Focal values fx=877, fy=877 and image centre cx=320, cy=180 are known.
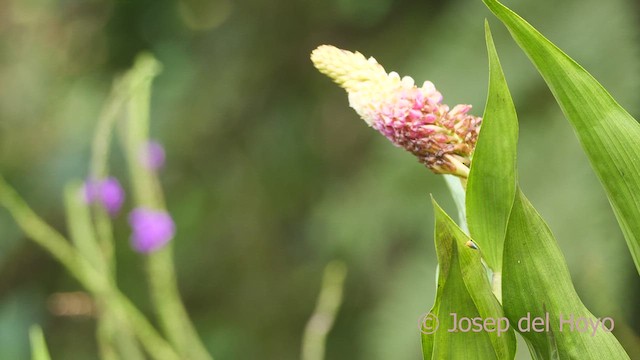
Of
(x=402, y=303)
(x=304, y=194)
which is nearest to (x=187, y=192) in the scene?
(x=304, y=194)

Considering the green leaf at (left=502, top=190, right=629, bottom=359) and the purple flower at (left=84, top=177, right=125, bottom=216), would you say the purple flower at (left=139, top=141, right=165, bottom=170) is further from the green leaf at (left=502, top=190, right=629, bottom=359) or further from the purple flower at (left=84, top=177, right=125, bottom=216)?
the green leaf at (left=502, top=190, right=629, bottom=359)

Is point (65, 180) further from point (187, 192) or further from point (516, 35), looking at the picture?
point (516, 35)

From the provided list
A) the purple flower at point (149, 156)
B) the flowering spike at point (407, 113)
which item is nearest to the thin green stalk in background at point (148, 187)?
the purple flower at point (149, 156)

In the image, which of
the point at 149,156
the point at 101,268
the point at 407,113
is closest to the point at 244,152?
the point at 149,156

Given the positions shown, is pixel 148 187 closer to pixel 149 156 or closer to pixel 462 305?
pixel 149 156

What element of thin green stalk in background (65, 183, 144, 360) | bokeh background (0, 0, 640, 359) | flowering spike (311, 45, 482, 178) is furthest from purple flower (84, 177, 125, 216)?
flowering spike (311, 45, 482, 178)

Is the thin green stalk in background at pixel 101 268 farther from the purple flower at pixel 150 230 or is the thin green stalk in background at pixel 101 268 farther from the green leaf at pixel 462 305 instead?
the green leaf at pixel 462 305
